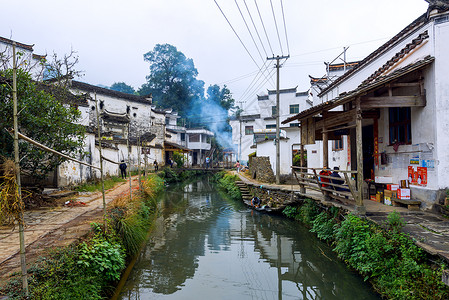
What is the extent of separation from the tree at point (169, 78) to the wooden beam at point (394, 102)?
142 feet

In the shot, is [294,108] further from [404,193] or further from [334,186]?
[404,193]

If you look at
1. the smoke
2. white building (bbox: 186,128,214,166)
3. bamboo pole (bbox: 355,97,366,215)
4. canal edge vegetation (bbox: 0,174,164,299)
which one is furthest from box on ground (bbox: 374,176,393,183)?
the smoke

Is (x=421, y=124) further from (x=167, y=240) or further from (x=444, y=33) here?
(x=167, y=240)

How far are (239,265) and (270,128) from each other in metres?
22.6

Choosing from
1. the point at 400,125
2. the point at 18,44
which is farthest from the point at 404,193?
the point at 18,44

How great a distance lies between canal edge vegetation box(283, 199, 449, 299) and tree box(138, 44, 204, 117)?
44.3m

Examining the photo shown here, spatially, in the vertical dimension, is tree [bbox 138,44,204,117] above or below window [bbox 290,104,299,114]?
above

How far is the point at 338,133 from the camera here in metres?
10.5

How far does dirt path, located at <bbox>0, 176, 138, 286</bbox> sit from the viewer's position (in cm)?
430

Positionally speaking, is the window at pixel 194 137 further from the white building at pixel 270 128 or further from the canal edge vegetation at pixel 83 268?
the canal edge vegetation at pixel 83 268

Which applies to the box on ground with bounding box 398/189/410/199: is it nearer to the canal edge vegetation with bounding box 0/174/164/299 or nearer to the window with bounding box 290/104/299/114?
the canal edge vegetation with bounding box 0/174/164/299

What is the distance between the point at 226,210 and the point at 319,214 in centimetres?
629

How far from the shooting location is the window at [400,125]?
24.0ft

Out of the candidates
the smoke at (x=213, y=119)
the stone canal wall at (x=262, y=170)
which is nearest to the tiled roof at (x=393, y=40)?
the stone canal wall at (x=262, y=170)
